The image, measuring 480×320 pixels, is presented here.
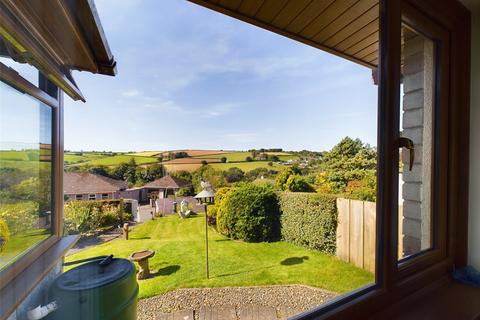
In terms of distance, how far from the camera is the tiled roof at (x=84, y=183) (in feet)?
2.89

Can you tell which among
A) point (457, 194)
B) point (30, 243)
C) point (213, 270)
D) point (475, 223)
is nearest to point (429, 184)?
point (457, 194)

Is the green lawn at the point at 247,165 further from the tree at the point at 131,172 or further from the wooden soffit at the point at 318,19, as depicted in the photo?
the wooden soffit at the point at 318,19

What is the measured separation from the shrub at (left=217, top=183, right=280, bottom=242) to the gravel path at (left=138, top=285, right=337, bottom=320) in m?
0.50

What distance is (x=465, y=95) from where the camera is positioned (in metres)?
0.93

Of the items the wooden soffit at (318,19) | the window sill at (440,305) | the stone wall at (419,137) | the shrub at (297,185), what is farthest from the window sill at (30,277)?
the shrub at (297,185)

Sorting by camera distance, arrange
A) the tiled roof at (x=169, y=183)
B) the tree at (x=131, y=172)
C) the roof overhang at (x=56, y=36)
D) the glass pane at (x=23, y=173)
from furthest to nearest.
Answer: the tiled roof at (x=169, y=183) → the tree at (x=131, y=172) → the glass pane at (x=23, y=173) → the roof overhang at (x=56, y=36)

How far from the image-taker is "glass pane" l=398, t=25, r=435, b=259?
90cm

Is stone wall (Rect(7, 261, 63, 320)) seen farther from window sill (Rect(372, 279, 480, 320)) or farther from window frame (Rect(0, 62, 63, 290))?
window sill (Rect(372, 279, 480, 320))

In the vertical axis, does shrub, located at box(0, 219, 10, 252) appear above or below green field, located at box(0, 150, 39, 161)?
below

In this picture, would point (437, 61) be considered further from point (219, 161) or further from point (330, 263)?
point (330, 263)

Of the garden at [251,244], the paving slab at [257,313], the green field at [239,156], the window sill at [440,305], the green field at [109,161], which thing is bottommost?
the paving slab at [257,313]

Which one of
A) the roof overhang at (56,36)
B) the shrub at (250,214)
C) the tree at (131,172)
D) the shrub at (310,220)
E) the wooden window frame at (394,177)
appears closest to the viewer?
the roof overhang at (56,36)

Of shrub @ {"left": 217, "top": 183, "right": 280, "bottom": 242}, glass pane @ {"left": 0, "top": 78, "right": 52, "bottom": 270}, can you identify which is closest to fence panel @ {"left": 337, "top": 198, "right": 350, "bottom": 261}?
shrub @ {"left": 217, "top": 183, "right": 280, "bottom": 242}

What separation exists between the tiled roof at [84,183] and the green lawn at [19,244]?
0.17m
